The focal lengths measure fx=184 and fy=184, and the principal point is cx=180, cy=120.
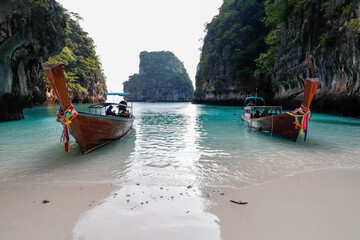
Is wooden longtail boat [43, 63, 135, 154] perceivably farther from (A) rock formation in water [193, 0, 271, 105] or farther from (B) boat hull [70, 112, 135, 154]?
(A) rock formation in water [193, 0, 271, 105]

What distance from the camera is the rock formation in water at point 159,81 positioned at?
12450cm

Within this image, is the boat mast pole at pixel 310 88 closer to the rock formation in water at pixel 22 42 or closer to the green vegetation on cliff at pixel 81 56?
the rock formation in water at pixel 22 42

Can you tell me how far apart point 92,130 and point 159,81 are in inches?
4872

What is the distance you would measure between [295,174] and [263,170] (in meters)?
0.75

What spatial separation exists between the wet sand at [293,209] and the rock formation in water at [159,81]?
119 metres

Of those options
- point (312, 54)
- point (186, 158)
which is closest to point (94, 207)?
point (186, 158)

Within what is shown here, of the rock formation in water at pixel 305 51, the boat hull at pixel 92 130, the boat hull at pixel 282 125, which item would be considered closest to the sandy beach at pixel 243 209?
the boat hull at pixel 92 130

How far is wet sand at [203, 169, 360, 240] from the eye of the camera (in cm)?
258

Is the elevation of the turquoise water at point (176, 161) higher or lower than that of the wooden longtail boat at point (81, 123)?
lower

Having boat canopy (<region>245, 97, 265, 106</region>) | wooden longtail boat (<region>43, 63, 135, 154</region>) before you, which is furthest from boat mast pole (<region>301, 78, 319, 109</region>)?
boat canopy (<region>245, 97, 265, 106</region>)

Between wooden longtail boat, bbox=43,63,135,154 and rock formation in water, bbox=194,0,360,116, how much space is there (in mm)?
17625

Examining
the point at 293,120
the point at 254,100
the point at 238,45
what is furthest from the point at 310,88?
the point at 238,45

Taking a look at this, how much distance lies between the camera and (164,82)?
415 feet

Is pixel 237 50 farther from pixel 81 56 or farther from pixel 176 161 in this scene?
pixel 81 56
